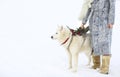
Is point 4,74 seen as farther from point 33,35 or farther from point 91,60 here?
point 33,35

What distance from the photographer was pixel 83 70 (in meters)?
5.23

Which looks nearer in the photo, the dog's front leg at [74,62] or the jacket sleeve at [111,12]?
the jacket sleeve at [111,12]

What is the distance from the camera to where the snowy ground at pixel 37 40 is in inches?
202

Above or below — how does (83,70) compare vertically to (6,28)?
below

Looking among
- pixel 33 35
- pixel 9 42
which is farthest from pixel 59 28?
pixel 33 35

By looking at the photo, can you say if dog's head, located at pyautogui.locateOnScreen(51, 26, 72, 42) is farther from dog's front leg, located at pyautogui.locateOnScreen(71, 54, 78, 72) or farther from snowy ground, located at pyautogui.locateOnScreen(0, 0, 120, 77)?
snowy ground, located at pyautogui.locateOnScreen(0, 0, 120, 77)

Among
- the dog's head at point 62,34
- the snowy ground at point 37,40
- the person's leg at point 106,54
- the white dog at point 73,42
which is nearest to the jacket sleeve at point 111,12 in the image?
the person's leg at point 106,54

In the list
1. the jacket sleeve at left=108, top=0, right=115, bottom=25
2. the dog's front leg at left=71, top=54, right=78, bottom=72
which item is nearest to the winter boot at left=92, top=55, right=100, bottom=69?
the dog's front leg at left=71, top=54, right=78, bottom=72

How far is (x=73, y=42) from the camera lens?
5.00 m

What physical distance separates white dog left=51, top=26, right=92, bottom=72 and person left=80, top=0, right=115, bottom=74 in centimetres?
13

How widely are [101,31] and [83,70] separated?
0.75 m

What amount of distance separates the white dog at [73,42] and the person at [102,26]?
0.13 m

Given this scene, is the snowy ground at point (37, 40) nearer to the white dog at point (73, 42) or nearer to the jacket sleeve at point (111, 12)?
the white dog at point (73, 42)

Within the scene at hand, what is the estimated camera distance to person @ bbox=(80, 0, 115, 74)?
4.79m
